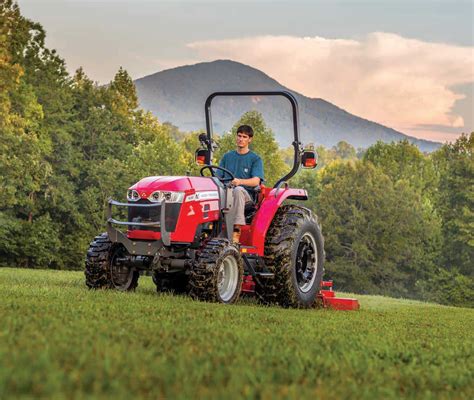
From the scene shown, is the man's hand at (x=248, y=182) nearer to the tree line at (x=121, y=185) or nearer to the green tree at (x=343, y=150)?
the tree line at (x=121, y=185)

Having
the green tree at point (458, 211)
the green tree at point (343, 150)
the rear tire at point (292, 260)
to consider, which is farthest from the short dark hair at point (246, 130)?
the green tree at point (343, 150)

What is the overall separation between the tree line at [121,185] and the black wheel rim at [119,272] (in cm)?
2735

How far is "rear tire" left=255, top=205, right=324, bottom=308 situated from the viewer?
1088 centimetres

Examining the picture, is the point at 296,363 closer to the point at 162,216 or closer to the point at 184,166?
the point at 162,216

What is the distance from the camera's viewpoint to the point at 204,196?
10.3 metres

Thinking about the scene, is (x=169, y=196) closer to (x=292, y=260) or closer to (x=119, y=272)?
(x=119, y=272)

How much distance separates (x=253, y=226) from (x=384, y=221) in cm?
4846

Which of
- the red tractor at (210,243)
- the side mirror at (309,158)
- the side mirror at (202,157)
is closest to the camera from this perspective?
the red tractor at (210,243)

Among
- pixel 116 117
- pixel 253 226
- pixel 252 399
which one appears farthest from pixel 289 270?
pixel 116 117

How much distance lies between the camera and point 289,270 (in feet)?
35.7

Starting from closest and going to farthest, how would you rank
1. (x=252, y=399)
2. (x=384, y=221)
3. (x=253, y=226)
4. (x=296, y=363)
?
1. (x=252, y=399)
2. (x=296, y=363)
3. (x=253, y=226)
4. (x=384, y=221)

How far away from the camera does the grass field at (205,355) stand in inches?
164

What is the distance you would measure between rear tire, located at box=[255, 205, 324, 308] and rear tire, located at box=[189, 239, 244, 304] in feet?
2.47

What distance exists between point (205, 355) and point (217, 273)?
14.9 feet
